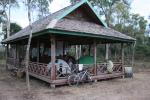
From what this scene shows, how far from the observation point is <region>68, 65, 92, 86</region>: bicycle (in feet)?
37.7

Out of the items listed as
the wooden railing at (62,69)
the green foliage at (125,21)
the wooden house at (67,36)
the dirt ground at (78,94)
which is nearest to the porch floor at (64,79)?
the wooden house at (67,36)

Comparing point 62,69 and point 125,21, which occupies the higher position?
point 125,21

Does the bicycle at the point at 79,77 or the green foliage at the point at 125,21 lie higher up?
the green foliage at the point at 125,21

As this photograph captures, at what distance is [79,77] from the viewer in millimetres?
11633

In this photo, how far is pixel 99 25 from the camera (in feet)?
48.0

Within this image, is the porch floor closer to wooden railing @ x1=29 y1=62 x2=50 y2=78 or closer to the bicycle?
wooden railing @ x1=29 y1=62 x2=50 y2=78

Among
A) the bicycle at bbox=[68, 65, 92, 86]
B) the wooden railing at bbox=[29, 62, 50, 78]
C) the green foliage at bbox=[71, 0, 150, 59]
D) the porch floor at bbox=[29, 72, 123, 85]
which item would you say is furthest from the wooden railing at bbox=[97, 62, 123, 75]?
the green foliage at bbox=[71, 0, 150, 59]

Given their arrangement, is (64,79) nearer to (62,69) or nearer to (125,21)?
(62,69)

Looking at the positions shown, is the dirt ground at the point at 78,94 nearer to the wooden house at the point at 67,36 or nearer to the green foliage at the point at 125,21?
the wooden house at the point at 67,36

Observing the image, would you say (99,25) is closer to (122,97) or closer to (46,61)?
(46,61)

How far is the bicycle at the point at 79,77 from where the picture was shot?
1150 centimetres

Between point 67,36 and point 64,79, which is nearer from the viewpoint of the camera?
point 64,79

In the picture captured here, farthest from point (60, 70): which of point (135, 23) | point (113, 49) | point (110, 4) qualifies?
point (135, 23)

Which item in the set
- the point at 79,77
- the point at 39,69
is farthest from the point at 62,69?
the point at 39,69
